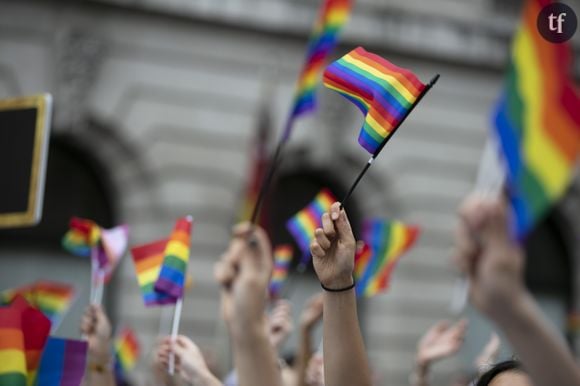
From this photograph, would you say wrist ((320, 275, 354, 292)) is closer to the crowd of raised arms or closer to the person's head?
the crowd of raised arms

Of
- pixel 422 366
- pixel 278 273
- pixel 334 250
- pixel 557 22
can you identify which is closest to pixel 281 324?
pixel 422 366

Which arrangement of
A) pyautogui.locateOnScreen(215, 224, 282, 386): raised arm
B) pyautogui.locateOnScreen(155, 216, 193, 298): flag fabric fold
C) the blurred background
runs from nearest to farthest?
pyautogui.locateOnScreen(215, 224, 282, 386): raised arm → pyautogui.locateOnScreen(155, 216, 193, 298): flag fabric fold → the blurred background

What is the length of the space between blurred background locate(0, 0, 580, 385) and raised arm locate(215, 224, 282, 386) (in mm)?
7162

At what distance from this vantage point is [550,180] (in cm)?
196

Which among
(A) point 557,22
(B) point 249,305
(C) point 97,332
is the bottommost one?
(C) point 97,332

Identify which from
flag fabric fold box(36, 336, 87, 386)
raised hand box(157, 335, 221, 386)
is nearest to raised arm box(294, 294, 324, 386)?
raised hand box(157, 335, 221, 386)

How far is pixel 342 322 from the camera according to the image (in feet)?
9.50

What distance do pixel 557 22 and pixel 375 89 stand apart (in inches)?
22.9

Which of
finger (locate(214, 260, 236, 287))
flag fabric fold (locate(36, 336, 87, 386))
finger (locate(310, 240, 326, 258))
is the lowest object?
flag fabric fold (locate(36, 336, 87, 386))

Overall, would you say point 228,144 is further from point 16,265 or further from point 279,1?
point 16,265

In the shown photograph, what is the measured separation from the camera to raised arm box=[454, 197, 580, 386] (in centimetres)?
191

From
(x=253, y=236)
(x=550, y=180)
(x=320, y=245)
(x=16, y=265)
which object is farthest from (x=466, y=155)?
(x=550, y=180)

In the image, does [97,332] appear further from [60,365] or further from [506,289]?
[506,289]

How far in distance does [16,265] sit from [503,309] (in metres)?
11.0
